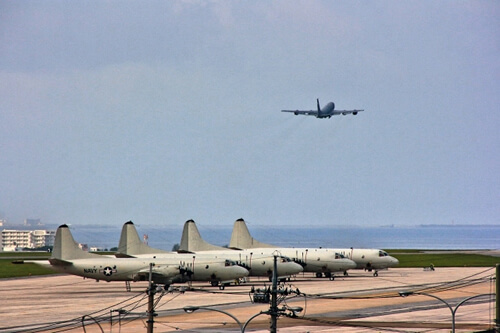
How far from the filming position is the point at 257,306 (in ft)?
248

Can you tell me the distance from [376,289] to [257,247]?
99.0 feet

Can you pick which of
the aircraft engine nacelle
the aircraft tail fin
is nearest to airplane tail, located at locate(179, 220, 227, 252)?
the aircraft engine nacelle

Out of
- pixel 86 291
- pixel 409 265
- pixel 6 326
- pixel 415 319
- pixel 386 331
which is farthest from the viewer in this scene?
pixel 409 265

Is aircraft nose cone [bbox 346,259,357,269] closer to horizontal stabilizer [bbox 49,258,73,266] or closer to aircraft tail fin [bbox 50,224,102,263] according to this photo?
aircraft tail fin [bbox 50,224,102,263]

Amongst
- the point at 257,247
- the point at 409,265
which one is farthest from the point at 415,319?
the point at 409,265

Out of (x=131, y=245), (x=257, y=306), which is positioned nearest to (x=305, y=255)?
(x=131, y=245)

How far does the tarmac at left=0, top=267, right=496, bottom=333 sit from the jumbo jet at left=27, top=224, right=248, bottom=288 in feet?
6.86

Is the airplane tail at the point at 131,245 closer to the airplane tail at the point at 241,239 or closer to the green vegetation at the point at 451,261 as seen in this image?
the airplane tail at the point at 241,239

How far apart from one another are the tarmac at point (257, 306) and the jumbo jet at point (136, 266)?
2.09 metres

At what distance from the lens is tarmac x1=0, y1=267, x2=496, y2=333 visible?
197ft

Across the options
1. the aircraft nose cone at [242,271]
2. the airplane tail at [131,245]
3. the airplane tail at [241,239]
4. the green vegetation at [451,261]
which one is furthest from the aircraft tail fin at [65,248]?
the green vegetation at [451,261]

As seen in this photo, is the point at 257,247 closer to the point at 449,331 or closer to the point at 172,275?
the point at 172,275

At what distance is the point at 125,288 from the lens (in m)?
95.4

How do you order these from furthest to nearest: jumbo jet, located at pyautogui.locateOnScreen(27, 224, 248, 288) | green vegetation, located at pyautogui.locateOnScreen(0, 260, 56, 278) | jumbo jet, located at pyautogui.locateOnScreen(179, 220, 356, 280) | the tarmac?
1. green vegetation, located at pyautogui.locateOnScreen(0, 260, 56, 278)
2. jumbo jet, located at pyautogui.locateOnScreen(179, 220, 356, 280)
3. jumbo jet, located at pyautogui.locateOnScreen(27, 224, 248, 288)
4. the tarmac
